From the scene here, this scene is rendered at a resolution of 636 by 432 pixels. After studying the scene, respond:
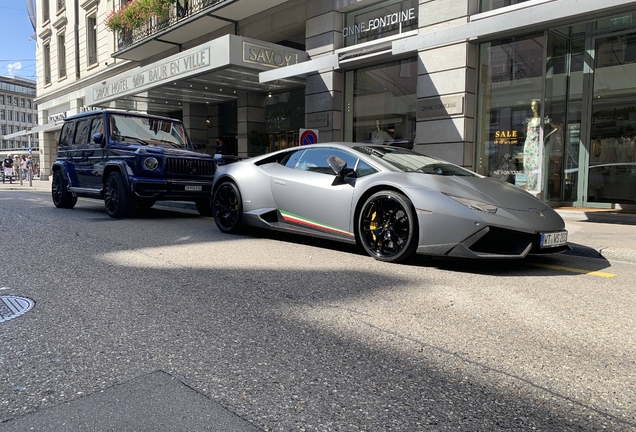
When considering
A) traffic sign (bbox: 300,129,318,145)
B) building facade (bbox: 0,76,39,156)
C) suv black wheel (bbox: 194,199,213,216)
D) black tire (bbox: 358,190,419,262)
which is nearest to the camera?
black tire (bbox: 358,190,419,262)

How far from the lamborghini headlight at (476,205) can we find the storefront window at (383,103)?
323 inches

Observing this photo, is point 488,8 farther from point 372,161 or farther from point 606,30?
point 372,161

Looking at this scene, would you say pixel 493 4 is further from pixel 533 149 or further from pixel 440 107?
pixel 533 149

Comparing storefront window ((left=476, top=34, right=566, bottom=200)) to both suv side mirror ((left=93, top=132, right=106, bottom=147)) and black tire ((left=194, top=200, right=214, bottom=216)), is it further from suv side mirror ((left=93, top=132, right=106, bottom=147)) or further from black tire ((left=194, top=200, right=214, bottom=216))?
suv side mirror ((left=93, top=132, right=106, bottom=147))

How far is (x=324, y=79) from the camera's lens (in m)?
14.5

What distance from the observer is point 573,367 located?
2.50m

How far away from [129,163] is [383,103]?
7.65 m

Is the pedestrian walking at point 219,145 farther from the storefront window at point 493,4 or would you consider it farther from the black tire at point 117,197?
the storefront window at point 493,4

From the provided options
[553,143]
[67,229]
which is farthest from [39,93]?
[553,143]

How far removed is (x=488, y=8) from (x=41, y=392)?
463 inches

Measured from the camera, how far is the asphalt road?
201cm

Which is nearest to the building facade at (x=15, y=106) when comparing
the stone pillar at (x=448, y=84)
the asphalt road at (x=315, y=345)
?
the stone pillar at (x=448, y=84)

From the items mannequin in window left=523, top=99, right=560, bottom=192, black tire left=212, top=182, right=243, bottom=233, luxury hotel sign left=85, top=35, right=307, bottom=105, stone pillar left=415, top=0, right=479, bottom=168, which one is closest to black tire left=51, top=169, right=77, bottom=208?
black tire left=212, top=182, right=243, bottom=233

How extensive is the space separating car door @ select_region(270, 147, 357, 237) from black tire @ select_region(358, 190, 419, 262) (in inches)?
10.1
